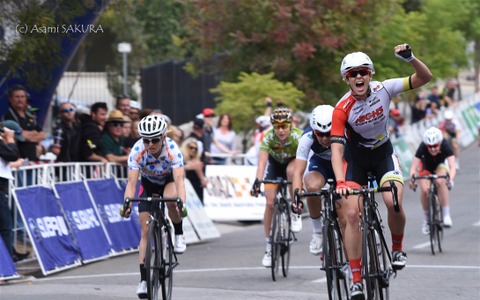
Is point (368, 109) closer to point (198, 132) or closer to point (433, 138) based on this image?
point (433, 138)

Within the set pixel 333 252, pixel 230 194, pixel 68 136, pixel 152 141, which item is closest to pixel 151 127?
pixel 152 141

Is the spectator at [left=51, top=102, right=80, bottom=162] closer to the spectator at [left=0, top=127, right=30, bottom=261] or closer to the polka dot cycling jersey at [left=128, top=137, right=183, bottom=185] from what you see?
the spectator at [left=0, top=127, right=30, bottom=261]

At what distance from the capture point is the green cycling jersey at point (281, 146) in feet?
47.9

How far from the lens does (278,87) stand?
2631cm

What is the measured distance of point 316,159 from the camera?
12.8 metres

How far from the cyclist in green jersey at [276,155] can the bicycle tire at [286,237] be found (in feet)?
0.51

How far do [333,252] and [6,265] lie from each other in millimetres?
4623

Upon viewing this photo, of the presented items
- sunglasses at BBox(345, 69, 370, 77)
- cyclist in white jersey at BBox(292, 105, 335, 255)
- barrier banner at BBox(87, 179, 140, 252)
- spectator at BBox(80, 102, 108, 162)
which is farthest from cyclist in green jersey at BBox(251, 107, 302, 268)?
sunglasses at BBox(345, 69, 370, 77)

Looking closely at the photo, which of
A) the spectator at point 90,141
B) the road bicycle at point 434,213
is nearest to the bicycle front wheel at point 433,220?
the road bicycle at point 434,213

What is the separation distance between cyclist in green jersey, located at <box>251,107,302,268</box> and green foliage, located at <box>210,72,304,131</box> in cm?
1088

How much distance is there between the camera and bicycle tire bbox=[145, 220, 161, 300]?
1137 cm

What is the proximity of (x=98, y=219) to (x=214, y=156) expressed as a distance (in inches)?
262

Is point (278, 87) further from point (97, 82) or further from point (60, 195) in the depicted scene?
point (60, 195)

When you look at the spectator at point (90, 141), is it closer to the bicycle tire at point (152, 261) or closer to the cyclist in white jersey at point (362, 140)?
the bicycle tire at point (152, 261)
